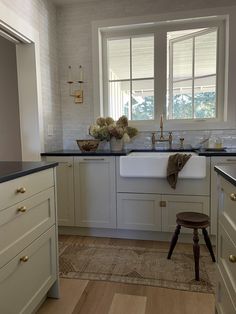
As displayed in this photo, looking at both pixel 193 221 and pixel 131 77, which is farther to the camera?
pixel 131 77

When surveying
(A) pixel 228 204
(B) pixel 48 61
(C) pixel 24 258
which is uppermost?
(B) pixel 48 61

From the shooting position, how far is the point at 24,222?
130cm

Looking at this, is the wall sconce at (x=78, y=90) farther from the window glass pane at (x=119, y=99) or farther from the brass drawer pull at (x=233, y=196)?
the brass drawer pull at (x=233, y=196)

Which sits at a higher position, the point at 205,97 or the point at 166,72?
the point at 166,72

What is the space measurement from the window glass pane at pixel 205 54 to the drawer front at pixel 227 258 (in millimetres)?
2131

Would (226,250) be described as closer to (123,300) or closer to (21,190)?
(123,300)

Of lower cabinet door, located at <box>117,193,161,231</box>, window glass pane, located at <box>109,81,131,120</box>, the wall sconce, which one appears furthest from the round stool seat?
the wall sconce

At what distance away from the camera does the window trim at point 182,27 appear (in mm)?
2715

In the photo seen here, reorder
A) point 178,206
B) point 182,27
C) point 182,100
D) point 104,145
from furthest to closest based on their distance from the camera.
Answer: point 104,145, point 182,100, point 182,27, point 178,206

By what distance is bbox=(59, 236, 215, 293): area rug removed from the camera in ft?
6.14

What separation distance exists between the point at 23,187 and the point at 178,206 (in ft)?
5.29

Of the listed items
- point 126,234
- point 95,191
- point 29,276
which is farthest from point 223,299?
point 95,191

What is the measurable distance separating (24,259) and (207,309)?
3.77 feet

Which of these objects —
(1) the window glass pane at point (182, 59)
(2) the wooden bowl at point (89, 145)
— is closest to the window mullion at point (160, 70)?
(1) the window glass pane at point (182, 59)
